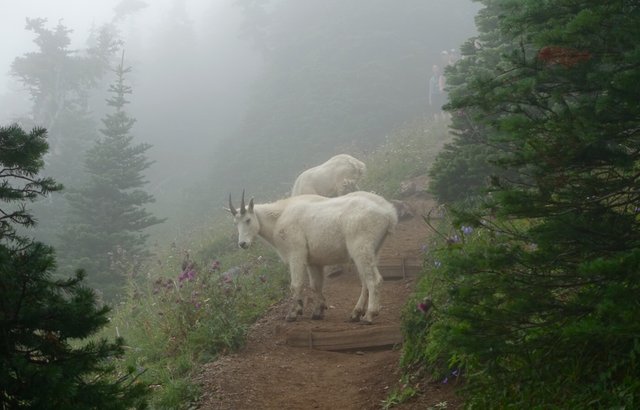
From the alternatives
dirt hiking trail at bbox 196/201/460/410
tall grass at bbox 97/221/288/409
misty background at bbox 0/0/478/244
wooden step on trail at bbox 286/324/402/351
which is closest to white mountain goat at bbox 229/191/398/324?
dirt hiking trail at bbox 196/201/460/410

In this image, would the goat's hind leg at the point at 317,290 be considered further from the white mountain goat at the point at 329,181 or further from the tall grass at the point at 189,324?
the white mountain goat at the point at 329,181

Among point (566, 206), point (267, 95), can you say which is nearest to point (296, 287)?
point (566, 206)

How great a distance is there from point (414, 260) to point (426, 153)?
11.8 meters

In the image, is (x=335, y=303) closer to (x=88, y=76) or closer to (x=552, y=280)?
(x=552, y=280)

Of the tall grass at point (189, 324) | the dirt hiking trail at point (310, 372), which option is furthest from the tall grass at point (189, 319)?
the dirt hiking trail at point (310, 372)

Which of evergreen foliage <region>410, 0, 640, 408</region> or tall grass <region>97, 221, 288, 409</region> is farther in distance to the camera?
tall grass <region>97, 221, 288, 409</region>

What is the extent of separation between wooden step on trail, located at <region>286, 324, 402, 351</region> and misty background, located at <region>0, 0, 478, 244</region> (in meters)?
22.1

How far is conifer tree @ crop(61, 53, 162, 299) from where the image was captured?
73.4 feet

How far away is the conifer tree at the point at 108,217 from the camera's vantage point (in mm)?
22359

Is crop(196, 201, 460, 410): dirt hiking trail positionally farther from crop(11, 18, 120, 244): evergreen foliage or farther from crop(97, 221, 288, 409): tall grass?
crop(11, 18, 120, 244): evergreen foliage

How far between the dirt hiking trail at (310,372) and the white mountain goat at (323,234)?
1.49ft

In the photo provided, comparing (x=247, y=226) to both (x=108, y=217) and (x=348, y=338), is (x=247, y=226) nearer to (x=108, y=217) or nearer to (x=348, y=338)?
(x=348, y=338)

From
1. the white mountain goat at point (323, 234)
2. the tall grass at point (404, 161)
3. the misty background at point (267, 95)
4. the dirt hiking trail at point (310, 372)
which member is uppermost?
the misty background at point (267, 95)

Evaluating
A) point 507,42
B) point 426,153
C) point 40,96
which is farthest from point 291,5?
point 507,42
